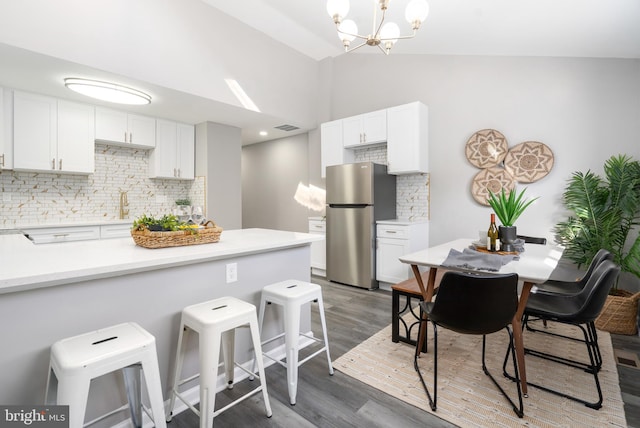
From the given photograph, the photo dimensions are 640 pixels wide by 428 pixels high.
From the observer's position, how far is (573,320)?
71.7 inches

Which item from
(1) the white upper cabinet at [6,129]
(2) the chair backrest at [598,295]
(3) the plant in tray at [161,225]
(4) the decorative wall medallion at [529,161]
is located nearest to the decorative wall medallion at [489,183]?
(4) the decorative wall medallion at [529,161]

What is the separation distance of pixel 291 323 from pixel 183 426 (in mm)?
753

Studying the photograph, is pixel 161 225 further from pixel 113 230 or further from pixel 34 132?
pixel 34 132

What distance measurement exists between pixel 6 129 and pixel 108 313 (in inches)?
128

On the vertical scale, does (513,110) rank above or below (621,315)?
above

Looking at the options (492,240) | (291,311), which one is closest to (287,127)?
(492,240)

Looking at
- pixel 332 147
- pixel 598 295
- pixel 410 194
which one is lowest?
pixel 598 295

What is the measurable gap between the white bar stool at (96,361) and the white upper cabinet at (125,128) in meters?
3.53

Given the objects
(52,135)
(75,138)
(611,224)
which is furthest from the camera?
(75,138)

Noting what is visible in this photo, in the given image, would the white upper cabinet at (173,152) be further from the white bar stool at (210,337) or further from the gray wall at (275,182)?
the white bar stool at (210,337)

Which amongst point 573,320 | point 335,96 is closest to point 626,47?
point 573,320

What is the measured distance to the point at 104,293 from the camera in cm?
147

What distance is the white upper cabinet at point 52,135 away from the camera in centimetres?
337

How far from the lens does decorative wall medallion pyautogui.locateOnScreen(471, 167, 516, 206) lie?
3695mm
